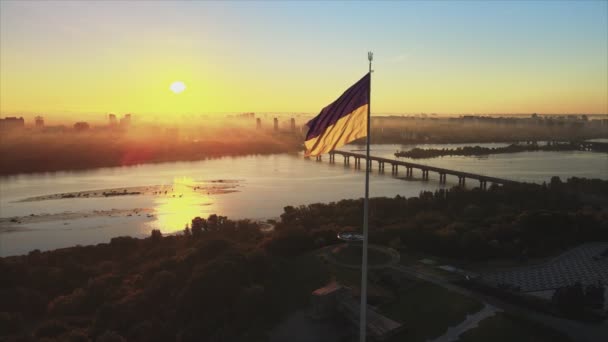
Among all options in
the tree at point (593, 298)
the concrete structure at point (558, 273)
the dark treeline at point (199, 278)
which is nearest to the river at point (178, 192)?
the dark treeline at point (199, 278)

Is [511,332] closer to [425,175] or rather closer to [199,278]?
[199,278]

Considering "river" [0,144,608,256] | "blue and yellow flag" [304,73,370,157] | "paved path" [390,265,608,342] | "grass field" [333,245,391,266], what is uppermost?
"blue and yellow flag" [304,73,370,157]

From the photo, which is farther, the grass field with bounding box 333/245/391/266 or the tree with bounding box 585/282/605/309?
the grass field with bounding box 333/245/391/266

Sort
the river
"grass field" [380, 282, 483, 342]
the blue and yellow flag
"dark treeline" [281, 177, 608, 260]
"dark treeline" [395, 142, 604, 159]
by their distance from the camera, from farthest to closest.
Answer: "dark treeline" [395, 142, 604, 159] → the river → "dark treeline" [281, 177, 608, 260] → "grass field" [380, 282, 483, 342] → the blue and yellow flag

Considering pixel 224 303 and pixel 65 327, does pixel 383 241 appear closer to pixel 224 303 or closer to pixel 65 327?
pixel 224 303

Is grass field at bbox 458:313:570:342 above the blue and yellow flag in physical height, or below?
below

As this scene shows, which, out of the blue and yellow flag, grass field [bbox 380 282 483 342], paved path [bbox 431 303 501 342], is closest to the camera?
the blue and yellow flag

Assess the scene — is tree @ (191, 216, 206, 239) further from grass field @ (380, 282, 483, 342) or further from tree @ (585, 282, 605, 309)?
tree @ (585, 282, 605, 309)

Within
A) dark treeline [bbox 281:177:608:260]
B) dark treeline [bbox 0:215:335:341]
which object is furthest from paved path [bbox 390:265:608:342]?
dark treeline [bbox 0:215:335:341]
